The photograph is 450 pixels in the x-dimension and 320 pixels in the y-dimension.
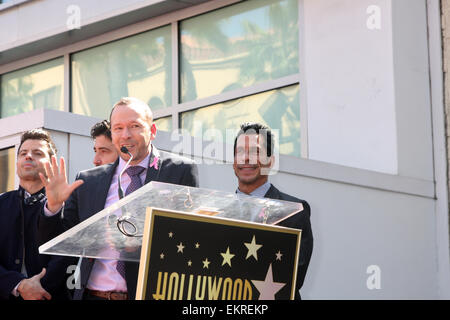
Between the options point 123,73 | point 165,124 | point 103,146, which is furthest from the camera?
point 123,73

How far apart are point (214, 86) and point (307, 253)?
563cm

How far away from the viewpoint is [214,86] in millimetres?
10102

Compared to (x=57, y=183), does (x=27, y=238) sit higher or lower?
lower

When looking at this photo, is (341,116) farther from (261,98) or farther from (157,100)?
(157,100)

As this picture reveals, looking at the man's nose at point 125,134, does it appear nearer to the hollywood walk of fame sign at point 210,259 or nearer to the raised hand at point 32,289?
the raised hand at point 32,289

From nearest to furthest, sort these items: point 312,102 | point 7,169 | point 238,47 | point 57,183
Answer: point 57,183, point 7,169, point 312,102, point 238,47

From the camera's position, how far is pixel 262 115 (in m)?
9.58

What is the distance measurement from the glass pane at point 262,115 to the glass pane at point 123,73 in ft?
2.00

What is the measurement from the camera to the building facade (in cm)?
758

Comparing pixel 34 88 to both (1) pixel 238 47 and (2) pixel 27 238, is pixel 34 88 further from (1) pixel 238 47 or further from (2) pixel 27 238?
(2) pixel 27 238

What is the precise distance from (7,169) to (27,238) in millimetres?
1318

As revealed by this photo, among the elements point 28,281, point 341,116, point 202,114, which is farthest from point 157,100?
point 28,281

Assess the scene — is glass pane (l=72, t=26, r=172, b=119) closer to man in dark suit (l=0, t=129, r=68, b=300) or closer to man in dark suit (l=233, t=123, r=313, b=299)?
man in dark suit (l=0, t=129, r=68, b=300)

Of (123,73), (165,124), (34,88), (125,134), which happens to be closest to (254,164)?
(125,134)
